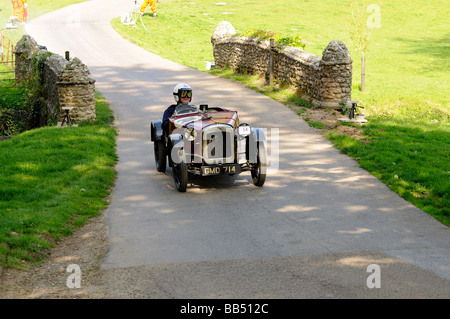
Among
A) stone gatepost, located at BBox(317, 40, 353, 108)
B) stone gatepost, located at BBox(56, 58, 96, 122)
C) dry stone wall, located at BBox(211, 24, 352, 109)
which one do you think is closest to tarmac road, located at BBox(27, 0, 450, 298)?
stone gatepost, located at BBox(56, 58, 96, 122)

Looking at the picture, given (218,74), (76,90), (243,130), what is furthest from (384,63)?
(243,130)

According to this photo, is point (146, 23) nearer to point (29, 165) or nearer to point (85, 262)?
point (29, 165)

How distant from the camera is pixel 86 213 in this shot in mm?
9758

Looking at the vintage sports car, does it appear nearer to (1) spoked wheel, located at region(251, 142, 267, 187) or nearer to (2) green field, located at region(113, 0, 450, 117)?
(1) spoked wheel, located at region(251, 142, 267, 187)

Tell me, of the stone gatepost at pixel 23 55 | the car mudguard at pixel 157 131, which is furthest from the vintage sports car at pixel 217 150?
the stone gatepost at pixel 23 55

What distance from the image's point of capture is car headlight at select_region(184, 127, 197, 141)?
10.9 m

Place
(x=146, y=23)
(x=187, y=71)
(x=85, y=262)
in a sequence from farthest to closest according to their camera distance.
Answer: (x=146, y=23) < (x=187, y=71) < (x=85, y=262)

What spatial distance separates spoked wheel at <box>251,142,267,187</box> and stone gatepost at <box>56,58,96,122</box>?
8012 millimetres

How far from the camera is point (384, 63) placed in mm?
34406

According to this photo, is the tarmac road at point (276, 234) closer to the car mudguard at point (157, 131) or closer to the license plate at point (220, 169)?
the license plate at point (220, 169)

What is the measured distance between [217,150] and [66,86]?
801cm

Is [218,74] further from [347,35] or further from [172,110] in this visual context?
[347,35]

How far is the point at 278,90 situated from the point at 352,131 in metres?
6.36
